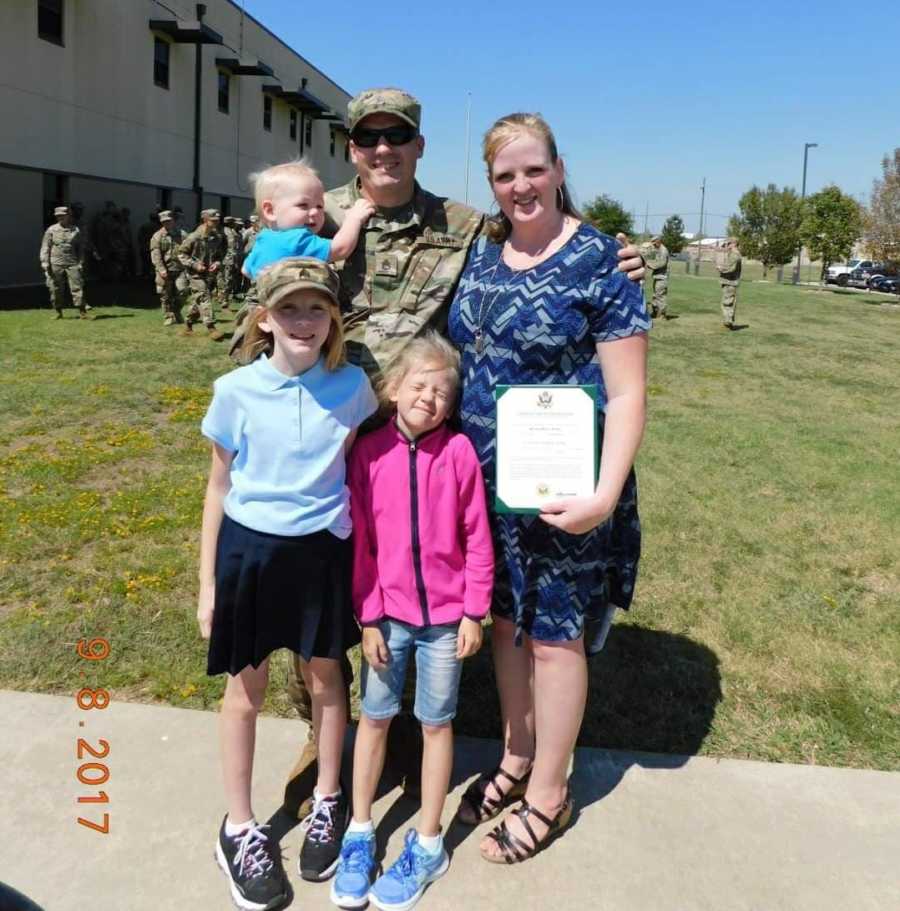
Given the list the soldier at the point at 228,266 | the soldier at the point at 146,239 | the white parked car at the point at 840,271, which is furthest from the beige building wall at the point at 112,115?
the white parked car at the point at 840,271

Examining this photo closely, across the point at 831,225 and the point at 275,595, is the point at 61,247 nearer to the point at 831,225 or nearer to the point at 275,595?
the point at 275,595

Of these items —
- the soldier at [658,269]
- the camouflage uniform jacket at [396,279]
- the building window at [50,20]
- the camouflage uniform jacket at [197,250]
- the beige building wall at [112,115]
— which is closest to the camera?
the camouflage uniform jacket at [396,279]

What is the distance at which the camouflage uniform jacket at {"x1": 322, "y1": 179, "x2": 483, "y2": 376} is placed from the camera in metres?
2.66

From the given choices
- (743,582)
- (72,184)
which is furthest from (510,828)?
(72,184)

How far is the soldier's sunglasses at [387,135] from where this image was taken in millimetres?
2580

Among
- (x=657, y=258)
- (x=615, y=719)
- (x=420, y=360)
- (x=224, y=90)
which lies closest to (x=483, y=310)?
(x=420, y=360)

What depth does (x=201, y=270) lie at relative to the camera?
49.0ft

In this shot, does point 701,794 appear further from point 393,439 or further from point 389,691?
point 393,439

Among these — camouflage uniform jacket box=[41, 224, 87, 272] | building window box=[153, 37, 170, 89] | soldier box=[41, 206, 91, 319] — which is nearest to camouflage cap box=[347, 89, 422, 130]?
soldier box=[41, 206, 91, 319]

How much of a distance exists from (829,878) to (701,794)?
470 millimetres

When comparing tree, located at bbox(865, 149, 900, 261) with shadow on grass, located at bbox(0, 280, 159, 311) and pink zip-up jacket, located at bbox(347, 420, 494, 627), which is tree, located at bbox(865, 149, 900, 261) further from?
pink zip-up jacket, located at bbox(347, 420, 494, 627)

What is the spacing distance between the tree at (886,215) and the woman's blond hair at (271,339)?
3715cm

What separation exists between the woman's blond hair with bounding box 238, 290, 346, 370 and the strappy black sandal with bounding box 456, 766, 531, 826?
1428mm
